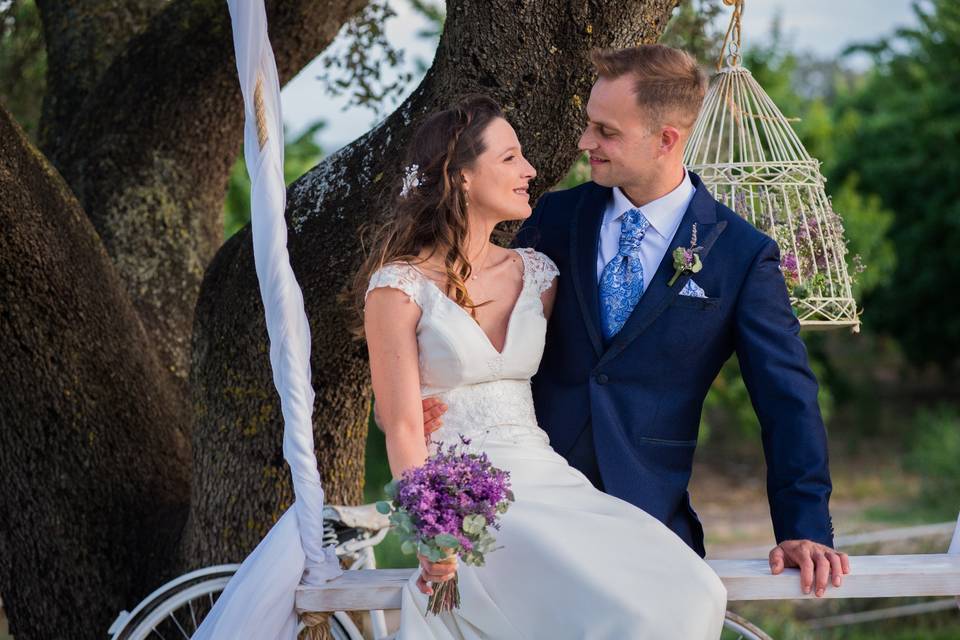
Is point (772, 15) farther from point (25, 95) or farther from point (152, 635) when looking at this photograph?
point (152, 635)

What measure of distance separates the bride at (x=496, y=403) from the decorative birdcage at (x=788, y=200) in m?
0.74

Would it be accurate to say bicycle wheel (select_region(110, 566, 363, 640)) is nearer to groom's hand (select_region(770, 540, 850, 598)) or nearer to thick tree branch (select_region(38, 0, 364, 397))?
groom's hand (select_region(770, 540, 850, 598))

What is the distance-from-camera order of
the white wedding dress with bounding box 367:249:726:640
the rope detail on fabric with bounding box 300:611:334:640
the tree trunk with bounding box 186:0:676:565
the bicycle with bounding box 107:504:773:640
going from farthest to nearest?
1. the tree trunk with bounding box 186:0:676:565
2. the bicycle with bounding box 107:504:773:640
3. the rope detail on fabric with bounding box 300:611:334:640
4. the white wedding dress with bounding box 367:249:726:640

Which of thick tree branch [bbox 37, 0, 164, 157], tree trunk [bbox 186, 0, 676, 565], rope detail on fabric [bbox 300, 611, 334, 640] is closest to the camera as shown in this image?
rope detail on fabric [bbox 300, 611, 334, 640]

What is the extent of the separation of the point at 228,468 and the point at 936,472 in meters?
10.7

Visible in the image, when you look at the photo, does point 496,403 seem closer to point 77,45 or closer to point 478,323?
point 478,323

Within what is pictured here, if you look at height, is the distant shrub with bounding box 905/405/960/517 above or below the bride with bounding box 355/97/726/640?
below

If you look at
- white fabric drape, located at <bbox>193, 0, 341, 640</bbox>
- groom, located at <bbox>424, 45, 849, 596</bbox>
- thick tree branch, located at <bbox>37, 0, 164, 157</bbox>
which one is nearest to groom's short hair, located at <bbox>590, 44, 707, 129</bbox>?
groom, located at <bbox>424, 45, 849, 596</bbox>

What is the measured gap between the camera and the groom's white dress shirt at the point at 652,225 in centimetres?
327

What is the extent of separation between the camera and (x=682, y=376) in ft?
10.5

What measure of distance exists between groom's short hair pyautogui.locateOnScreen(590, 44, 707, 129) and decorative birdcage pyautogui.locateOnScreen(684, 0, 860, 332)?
352 mm

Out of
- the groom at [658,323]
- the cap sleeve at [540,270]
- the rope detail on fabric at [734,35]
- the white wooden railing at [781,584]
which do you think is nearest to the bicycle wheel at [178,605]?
the white wooden railing at [781,584]

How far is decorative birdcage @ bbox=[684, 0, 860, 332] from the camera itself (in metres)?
3.66

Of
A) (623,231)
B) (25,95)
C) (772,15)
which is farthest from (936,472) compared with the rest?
(623,231)
